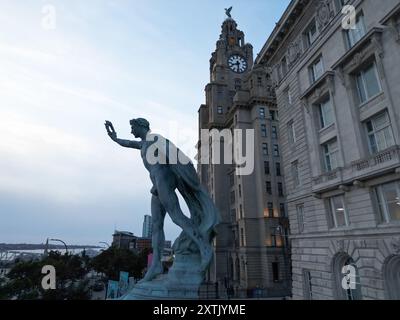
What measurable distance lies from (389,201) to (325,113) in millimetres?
8122

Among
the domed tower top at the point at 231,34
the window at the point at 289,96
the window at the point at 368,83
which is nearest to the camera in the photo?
the window at the point at 368,83

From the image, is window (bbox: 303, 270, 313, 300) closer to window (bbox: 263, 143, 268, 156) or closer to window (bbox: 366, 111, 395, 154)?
window (bbox: 366, 111, 395, 154)

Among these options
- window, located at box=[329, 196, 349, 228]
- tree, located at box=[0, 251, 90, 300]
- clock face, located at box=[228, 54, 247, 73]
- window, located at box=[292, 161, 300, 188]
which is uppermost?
clock face, located at box=[228, 54, 247, 73]

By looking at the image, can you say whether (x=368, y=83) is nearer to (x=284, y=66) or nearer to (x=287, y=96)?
(x=287, y=96)

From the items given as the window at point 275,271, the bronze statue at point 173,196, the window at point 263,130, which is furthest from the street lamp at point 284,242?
the bronze statue at point 173,196

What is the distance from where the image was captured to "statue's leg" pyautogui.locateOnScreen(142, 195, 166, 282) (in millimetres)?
8109

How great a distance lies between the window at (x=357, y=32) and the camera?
16297 mm

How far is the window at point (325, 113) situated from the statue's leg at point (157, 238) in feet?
49.7

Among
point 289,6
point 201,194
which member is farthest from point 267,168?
point 201,194

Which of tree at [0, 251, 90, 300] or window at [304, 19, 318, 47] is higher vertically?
window at [304, 19, 318, 47]

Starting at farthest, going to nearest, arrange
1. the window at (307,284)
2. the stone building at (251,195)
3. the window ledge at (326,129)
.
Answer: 1. the stone building at (251,195)
2. the window at (307,284)
3. the window ledge at (326,129)

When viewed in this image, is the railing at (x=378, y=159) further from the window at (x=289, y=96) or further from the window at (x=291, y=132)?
the window at (x=289, y=96)

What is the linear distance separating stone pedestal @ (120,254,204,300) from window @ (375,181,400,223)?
11.5 meters

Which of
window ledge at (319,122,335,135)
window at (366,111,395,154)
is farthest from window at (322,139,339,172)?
window at (366,111,395,154)
